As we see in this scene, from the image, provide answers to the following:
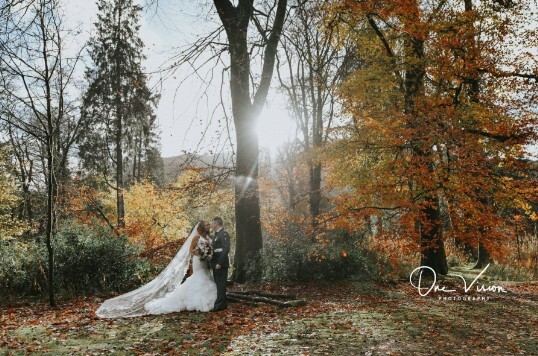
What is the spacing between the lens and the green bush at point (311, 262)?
480 inches

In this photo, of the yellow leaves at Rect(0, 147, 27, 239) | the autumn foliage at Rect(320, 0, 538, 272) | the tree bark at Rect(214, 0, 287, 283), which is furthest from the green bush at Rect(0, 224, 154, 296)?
the yellow leaves at Rect(0, 147, 27, 239)

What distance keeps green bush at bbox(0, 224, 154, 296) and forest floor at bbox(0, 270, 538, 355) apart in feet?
2.94

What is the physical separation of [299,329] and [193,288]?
119 inches

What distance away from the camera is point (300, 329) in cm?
655

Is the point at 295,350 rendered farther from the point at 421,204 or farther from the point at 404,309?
the point at 421,204

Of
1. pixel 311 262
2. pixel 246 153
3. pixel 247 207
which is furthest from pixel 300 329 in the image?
pixel 246 153

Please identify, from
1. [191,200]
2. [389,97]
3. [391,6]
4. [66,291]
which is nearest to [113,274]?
[66,291]

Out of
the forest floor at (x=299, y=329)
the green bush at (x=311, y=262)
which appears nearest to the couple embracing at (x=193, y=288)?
the forest floor at (x=299, y=329)

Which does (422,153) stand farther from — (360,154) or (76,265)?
(76,265)

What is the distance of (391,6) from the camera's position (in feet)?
37.8

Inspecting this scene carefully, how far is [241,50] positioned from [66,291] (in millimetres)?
8145

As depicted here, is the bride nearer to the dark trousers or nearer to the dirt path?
the dark trousers

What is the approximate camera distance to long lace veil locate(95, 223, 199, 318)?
8.14m

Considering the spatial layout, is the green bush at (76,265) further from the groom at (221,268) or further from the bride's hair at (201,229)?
the groom at (221,268)
